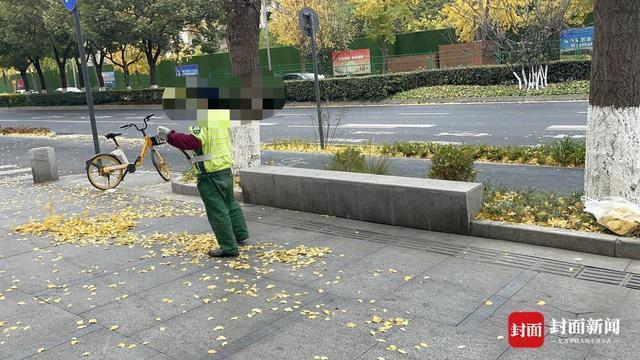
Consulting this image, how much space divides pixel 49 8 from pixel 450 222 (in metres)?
36.8

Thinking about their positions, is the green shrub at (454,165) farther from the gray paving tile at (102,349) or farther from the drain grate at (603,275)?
the gray paving tile at (102,349)

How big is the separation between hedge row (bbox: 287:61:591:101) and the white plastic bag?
60.8 ft

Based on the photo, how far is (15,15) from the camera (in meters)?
35.5

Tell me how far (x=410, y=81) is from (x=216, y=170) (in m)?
22.1

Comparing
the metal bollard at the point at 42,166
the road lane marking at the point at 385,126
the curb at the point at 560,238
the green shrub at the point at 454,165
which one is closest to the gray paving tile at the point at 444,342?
the curb at the point at 560,238

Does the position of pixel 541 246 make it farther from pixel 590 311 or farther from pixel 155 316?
pixel 155 316

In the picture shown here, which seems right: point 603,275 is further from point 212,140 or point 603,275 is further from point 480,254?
point 212,140

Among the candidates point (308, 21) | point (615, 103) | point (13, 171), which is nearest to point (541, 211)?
point (615, 103)

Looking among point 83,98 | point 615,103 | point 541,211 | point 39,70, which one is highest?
point 39,70

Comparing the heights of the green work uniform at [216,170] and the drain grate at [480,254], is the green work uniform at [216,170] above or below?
above

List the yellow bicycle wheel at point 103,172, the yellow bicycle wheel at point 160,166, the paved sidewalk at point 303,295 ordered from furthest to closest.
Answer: the yellow bicycle wheel at point 160,166, the yellow bicycle wheel at point 103,172, the paved sidewalk at point 303,295

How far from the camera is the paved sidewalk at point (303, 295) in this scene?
3641 millimetres

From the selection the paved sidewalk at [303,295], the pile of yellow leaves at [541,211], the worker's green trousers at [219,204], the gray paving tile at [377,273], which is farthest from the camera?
the worker's green trousers at [219,204]

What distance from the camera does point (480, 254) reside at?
5.19 m
